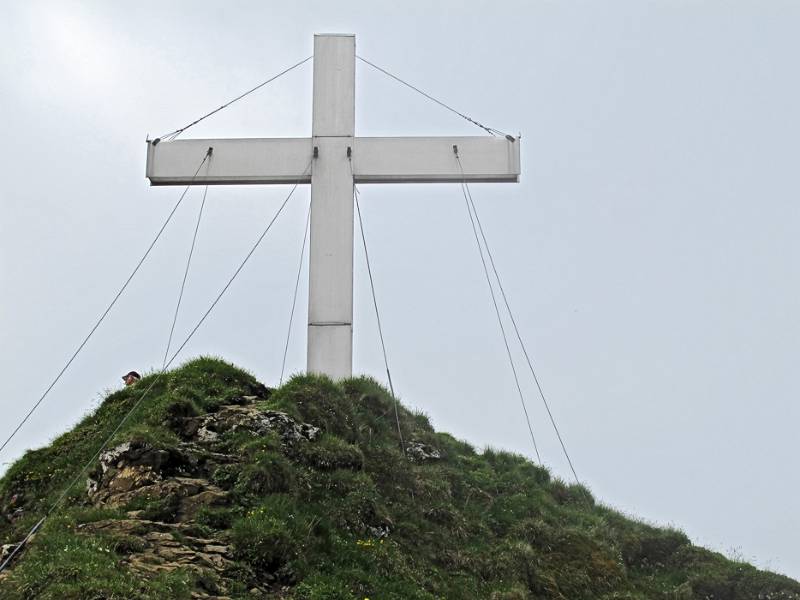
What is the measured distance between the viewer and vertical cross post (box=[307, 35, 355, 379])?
15.0 metres

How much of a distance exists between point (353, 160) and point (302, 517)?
6.99 metres

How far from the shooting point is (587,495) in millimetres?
15562

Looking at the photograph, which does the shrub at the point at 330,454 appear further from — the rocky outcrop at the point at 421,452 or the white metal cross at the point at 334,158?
the white metal cross at the point at 334,158

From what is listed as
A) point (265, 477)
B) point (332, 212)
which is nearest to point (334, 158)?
point (332, 212)

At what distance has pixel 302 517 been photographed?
1099 centimetres

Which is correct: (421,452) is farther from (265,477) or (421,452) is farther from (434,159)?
(434,159)

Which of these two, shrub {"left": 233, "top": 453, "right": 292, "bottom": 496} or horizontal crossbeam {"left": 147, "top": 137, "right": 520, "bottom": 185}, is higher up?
horizontal crossbeam {"left": 147, "top": 137, "right": 520, "bottom": 185}

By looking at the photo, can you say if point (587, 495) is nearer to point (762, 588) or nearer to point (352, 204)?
point (762, 588)

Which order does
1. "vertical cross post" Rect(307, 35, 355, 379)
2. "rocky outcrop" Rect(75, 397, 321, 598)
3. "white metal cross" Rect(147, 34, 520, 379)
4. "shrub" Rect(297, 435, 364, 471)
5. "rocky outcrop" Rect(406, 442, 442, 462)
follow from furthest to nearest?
"white metal cross" Rect(147, 34, 520, 379) → "vertical cross post" Rect(307, 35, 355, 379) → "rocky outcrop" Rect(406, 442, 442, 462) → "shrub" Rect(297, 435, 364, 471) → "rocky outcrop" Rect(75, 397, 321, 598)

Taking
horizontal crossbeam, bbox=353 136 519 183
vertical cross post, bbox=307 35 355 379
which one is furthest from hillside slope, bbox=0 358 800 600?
horizontal crossbeam, bbox=353 136 519 183

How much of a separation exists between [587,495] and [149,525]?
309 inches

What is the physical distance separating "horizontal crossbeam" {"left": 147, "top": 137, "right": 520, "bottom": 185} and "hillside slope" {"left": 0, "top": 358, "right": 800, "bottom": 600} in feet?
11.9

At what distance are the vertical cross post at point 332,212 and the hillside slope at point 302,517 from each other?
2.58 feet

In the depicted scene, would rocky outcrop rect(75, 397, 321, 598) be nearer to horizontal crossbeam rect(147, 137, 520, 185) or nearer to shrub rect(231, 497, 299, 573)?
shrub rect(231, 497, 299, 573)
